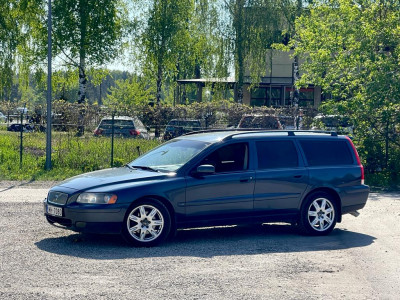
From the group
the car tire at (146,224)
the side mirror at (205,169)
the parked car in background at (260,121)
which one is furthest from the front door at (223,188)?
the parked car in background at (260,121)

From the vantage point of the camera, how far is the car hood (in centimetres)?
955

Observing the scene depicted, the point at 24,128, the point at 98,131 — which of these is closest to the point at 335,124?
the point at 98,131

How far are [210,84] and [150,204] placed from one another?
3938 centimetres

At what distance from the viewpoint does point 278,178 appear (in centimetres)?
1055

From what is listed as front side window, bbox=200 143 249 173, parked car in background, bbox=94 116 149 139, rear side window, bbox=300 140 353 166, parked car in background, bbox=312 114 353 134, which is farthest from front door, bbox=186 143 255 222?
parked car in background, bbox=94 116 149 139

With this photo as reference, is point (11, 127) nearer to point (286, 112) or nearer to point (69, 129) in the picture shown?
point (69, 129)

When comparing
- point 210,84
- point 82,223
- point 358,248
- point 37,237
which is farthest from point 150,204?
point 210,84

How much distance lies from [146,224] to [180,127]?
48.0 feet

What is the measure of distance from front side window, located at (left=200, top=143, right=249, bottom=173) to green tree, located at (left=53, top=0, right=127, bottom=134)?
28344mm

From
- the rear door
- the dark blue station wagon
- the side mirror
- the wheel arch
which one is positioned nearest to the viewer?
the dark blue station wagon

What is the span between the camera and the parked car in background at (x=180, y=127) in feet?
77.3

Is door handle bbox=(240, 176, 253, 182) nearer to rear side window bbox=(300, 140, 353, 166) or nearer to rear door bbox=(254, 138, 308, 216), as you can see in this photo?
rear door bbox=(254, 138, 308, 216)

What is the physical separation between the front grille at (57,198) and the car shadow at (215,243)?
22.1 inches

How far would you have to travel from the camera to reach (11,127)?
77.9ft
